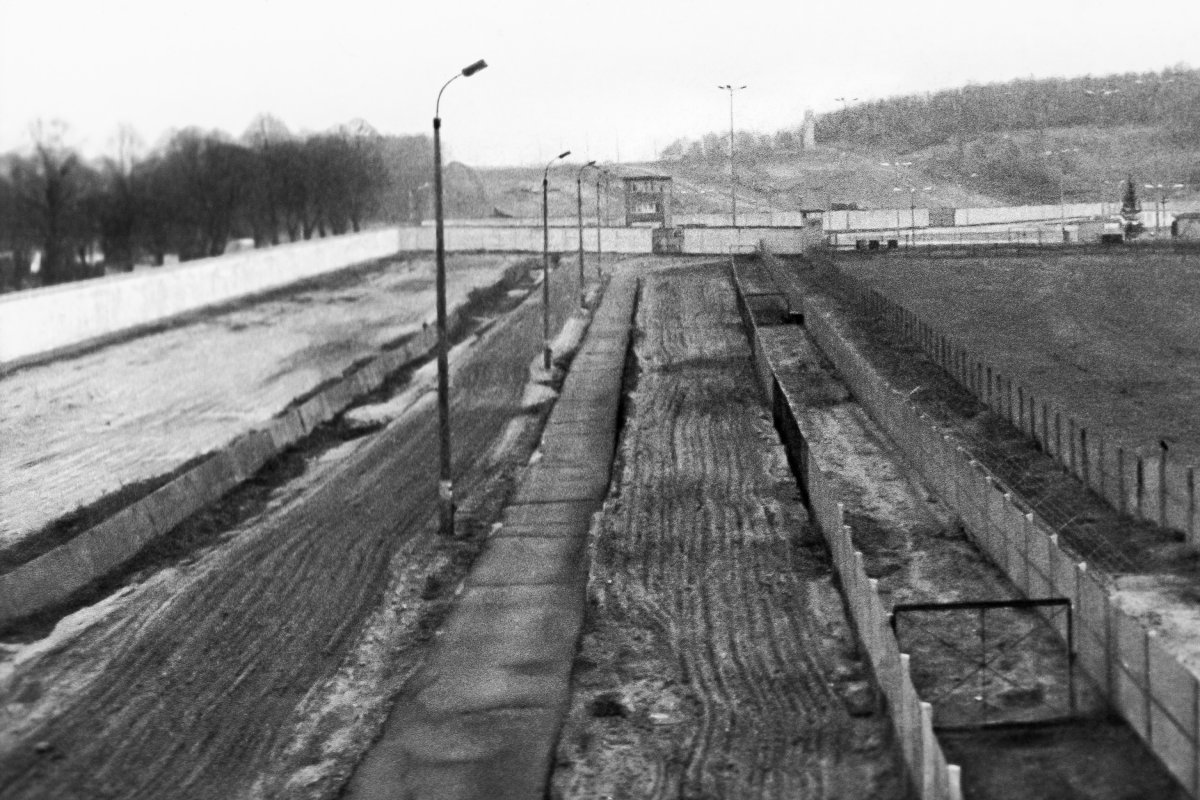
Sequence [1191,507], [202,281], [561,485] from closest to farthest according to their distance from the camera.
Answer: [1191,507], [561,485], [202,281]

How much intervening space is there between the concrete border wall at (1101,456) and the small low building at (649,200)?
60.8 meters

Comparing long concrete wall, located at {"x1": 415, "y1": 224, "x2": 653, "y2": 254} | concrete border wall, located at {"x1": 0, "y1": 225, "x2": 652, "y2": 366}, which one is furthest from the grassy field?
concrete border wall, located at {"x1": 0, "y1": 225, "x2": 652, "y2": 366}

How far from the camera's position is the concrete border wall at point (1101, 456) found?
72.7ft

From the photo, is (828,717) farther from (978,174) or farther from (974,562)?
(978,174)

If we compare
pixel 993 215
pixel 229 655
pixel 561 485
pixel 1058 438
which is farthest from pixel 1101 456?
pixel 993 215

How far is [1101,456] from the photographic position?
83.7 ft

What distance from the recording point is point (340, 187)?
11356cm

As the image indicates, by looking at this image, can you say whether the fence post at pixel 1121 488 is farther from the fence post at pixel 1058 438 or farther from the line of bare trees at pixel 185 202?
the line of bare trees at pixel 185 202

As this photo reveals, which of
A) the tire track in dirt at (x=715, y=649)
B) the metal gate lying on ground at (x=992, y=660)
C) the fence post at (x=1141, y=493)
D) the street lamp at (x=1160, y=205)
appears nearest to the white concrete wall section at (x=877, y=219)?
the street lamp at (x=1160, y=205)

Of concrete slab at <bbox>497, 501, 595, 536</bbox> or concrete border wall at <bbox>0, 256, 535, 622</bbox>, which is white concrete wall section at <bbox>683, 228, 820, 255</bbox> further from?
concrete slab at <bbox>497, 501, 595, 536</bbox>

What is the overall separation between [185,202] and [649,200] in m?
34.3

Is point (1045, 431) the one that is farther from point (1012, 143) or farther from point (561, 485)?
point (1012, 143)

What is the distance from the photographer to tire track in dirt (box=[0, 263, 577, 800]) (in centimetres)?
1678

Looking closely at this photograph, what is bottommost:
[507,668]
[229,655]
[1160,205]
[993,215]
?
[229,655]
